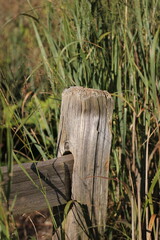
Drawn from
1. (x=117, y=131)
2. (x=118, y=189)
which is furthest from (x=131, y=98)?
(x=118, y=189)

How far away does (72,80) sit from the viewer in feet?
5.09

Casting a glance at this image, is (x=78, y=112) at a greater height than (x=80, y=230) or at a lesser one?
greater

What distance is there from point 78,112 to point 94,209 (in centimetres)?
40

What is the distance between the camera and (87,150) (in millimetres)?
1240

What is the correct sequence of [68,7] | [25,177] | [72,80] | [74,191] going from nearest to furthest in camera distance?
1. [25,177]
2. [74,191]
3. [72,80]
4. [68,7]

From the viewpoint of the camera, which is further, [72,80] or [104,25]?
[104,25]

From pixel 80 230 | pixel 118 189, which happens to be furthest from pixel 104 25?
pixel 80 230

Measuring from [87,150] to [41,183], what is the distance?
0.24m

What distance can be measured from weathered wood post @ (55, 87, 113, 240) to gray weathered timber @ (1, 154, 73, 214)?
34 millimetres

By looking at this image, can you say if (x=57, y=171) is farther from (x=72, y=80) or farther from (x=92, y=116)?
(x=72, y=80)

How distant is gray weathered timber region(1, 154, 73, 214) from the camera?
1.12 meters

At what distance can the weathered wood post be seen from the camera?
119cm

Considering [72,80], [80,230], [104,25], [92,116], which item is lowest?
[80,230]

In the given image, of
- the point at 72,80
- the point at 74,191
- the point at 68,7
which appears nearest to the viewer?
the point at 74,191
